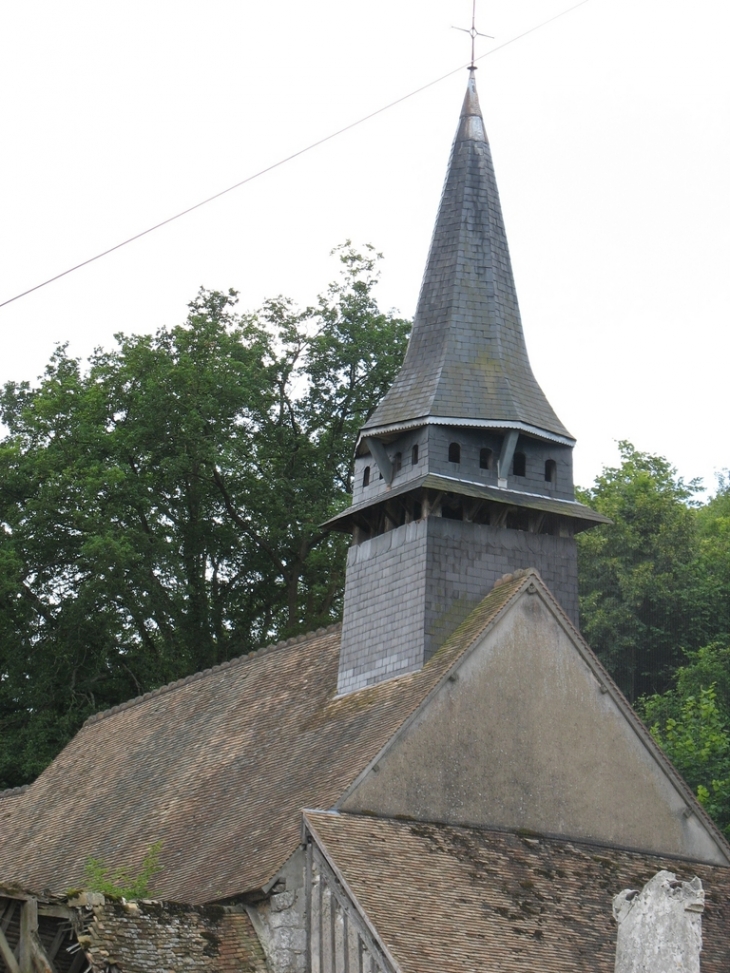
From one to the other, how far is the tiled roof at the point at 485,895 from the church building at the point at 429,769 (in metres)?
0.04

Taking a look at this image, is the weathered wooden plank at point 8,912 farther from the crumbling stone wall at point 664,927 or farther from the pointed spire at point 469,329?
the pointed spire at point 469,329

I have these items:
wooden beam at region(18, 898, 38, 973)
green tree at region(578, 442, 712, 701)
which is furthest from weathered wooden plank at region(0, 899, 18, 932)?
green tree at region(578, 442, 712, 701)

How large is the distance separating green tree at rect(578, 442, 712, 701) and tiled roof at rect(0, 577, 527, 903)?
56.4ft

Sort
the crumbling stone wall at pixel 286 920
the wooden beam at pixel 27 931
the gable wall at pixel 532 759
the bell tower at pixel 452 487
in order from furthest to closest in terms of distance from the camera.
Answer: the bell tower at pixel 452 487 < the gable wall at pixel 532 759 < the crumbling stone wall at pixel 286 920 < the wooden beam at pixel 27 931

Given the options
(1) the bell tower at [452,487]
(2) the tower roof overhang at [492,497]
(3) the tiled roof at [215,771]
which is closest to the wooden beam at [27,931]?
(3) the tiled roof at [215,771]

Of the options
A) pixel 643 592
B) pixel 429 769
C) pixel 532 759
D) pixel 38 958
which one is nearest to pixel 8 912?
pixel 38 958

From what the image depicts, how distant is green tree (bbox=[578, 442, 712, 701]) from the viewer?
4759 centimetres

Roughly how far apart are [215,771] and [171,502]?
16.3m

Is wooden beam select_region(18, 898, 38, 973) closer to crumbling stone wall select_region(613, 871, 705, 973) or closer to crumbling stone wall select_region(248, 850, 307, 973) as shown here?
crumbling stone wall select_region(248, 850, 307, 973)

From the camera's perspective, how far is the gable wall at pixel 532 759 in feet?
78.9

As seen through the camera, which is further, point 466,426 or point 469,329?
point 469,329

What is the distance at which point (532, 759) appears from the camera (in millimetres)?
25094

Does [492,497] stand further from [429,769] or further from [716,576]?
[716,576]

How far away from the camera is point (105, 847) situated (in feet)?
93.4
